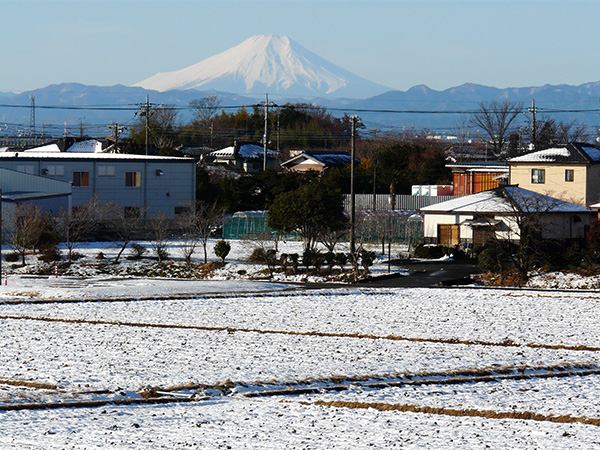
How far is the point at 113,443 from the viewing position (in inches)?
510

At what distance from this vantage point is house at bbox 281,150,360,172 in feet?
256

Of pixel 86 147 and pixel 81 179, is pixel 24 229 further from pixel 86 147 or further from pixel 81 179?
pixel 86 147

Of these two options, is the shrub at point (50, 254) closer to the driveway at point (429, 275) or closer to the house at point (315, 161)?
the driveway at point (429, 275)

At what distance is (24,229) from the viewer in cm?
4216

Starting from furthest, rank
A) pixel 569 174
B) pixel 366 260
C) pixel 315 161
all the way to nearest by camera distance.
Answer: pixel 315 161 < pixel 569 174 < pixel 366 260

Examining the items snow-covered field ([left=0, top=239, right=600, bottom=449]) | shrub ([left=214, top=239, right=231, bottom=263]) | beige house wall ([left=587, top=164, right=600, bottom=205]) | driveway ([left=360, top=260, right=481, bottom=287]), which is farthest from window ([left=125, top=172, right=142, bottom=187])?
beige house wall ([left=587, top=164, right=600, bottom=205])

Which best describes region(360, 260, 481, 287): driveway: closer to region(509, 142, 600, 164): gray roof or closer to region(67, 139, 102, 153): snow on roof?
region(509, 142, 600, 164): gray roof

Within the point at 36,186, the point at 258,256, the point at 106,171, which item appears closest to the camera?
the point at 258,256

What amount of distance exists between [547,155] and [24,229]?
32.1 m

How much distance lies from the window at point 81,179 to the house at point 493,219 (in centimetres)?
2407

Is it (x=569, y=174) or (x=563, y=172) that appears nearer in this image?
(x=569, y=174)

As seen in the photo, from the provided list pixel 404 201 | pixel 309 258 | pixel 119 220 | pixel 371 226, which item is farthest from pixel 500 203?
pixel 119 220

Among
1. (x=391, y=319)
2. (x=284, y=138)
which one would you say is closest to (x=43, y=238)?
(x=391, y=319)

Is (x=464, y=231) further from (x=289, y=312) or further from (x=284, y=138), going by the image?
(x=284, y=138)
